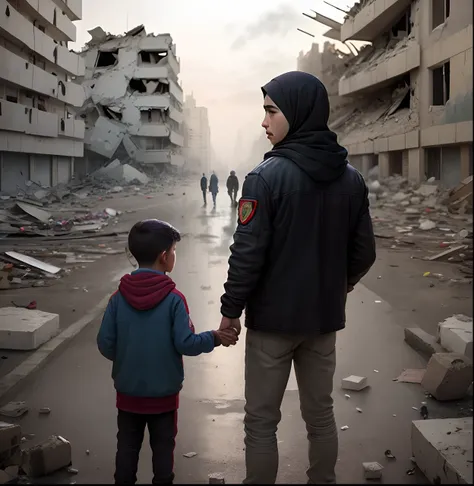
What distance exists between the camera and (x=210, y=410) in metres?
3.90

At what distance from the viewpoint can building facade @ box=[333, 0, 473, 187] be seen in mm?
21797

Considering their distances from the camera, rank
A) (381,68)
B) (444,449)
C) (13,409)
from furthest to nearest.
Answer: (381,68), (13,409), (444,449)

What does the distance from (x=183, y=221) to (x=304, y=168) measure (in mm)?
15534

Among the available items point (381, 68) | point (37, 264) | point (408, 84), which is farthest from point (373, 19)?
point (37, 264)

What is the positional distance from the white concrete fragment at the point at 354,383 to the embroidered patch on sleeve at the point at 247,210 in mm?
2313

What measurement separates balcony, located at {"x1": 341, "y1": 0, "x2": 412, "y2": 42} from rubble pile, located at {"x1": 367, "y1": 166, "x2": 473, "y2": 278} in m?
8.08

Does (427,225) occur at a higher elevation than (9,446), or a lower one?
higher

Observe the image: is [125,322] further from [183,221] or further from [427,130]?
[427,130]

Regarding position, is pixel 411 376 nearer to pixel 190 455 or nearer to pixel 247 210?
pixel 190 455

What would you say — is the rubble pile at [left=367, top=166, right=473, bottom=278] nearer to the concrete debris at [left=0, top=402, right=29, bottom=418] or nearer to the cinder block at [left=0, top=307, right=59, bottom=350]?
the cinder block at [left=0, top=307, right=59, bottom=350]

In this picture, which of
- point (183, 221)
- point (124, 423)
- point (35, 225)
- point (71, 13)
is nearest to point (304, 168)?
point (124, 423)

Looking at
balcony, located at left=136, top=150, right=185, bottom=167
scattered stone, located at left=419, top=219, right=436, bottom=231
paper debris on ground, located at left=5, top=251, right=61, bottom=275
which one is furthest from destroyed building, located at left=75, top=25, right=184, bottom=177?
paper debris on ground, located at left=5, top=251, right=61, bottom=275

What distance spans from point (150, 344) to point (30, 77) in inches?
1055

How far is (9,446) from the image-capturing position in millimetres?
3102
